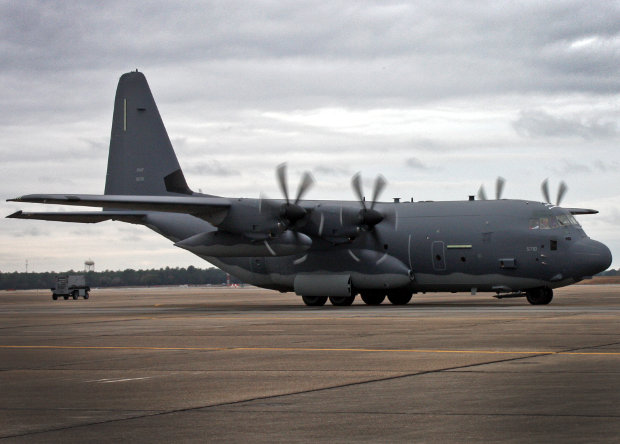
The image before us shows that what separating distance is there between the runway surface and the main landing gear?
65.7ft

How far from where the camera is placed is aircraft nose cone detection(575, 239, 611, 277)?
37.6 meters

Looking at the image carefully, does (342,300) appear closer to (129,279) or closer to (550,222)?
(550,222)

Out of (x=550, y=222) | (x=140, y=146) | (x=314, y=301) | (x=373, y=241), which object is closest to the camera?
(x=550, y=222)

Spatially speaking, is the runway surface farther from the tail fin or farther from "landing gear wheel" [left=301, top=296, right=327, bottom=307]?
the tail fin

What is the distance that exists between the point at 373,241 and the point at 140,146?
47.3 ft

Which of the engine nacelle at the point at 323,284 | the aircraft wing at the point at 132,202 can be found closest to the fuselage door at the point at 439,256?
the engine nacelle at the point at 323,284

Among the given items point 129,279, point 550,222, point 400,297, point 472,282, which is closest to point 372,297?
point 400,297

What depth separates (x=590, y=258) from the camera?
37.6m

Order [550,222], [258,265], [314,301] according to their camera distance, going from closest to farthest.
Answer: [550,222], [314,301], [258,265]

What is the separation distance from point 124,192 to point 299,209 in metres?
12.9

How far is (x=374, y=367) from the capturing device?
14.1 m

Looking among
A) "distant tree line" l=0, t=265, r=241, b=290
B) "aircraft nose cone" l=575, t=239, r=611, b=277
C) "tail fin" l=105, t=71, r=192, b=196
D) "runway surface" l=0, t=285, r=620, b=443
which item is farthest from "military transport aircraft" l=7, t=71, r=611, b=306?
"distant tree line" l=0, t=265, r=241, b=290

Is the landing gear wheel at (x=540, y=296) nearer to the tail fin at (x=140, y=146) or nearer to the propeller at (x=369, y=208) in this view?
the propeller at (x=369, y=208)

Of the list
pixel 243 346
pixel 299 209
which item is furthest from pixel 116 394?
pixel 299 209
